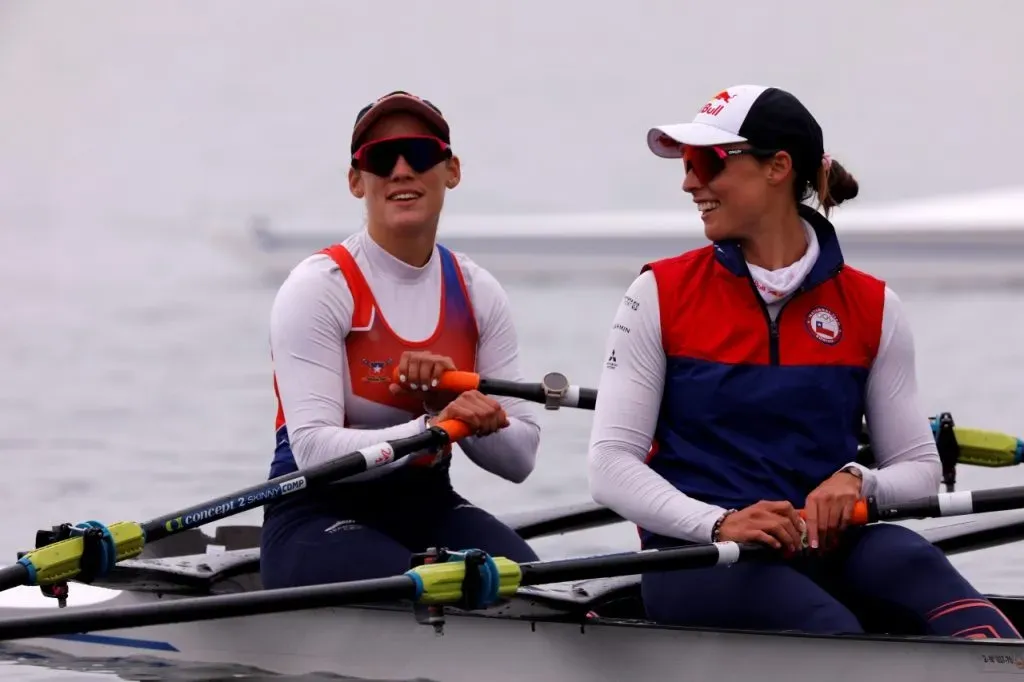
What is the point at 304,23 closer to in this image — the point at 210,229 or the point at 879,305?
the point at 210,229

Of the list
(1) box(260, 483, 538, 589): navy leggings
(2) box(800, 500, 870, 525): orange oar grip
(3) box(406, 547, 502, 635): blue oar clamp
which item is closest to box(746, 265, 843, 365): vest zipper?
(2) box(800, 500, 870, 525): orange oar grip

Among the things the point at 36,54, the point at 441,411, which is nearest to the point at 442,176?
the point at 441,411

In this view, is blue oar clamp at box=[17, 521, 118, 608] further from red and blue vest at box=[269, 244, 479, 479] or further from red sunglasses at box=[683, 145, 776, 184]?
red sunglasses at box=[683, 145, 776, 184]

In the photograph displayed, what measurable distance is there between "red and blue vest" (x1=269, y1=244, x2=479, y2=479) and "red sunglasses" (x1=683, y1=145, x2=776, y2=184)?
3.18 ft

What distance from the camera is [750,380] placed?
4332 millimetres

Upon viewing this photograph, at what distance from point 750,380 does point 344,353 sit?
1.13 metres

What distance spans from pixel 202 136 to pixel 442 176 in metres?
49.7

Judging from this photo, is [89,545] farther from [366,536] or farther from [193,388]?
[193,388]

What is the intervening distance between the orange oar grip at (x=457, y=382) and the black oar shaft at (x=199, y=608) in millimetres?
864

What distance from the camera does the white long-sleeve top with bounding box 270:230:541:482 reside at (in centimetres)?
489

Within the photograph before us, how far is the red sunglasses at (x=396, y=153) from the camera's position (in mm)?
5004

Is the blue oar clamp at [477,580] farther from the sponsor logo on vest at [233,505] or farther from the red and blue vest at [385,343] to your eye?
the red and blue vest at [385,343]

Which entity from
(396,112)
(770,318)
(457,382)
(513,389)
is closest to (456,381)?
(457,382)

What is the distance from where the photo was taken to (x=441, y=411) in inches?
197
